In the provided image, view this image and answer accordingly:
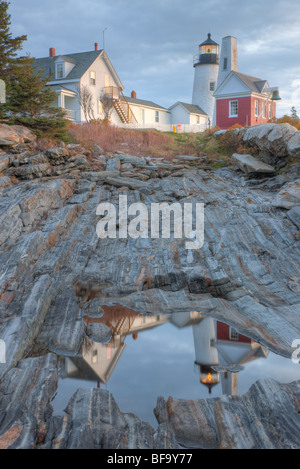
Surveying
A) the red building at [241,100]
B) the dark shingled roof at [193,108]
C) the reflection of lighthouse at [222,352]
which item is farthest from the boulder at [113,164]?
the dark shingled roof at [193,108]

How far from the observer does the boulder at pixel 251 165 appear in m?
19.6

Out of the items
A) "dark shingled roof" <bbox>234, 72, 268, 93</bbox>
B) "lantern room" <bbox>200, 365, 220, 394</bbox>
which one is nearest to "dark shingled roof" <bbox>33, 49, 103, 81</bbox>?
"dark shingled roof" <bbox>234, 72, 268, 93</bbox>

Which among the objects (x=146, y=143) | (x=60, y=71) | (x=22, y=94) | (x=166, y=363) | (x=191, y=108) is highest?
(x=60, y=71)

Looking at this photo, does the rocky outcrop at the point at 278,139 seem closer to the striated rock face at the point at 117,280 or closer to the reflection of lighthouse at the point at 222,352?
the striated rock face at the point at 117,280

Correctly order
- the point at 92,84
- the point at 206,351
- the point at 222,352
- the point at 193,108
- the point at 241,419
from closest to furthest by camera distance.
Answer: the point at 241,419
the point at 222,352
the point at 206,351
the point at 92,84
the point at 193,108

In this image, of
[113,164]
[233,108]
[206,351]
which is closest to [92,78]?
[233,108]

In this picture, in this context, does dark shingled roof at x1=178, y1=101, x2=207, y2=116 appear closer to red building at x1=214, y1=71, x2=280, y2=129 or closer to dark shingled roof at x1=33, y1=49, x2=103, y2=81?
red building at x1=214, y1=71, x2=280, y2=129

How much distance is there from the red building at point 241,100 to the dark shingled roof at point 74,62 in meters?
11.7

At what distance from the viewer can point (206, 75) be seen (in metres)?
46.2

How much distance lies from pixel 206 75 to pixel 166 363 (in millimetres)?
42911

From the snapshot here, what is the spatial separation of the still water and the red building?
26243 mm

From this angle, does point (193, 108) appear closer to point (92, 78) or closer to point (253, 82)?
point (253, 82)

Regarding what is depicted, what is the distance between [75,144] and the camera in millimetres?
21969

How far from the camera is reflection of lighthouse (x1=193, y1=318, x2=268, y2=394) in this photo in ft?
27.3
